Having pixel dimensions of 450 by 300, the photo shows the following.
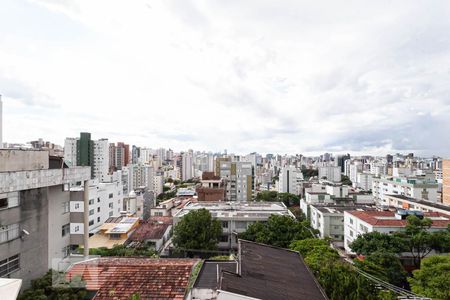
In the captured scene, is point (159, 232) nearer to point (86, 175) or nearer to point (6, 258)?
point (86, 175)

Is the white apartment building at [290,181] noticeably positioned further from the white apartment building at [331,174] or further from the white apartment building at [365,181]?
the white apartment building at [331,174]

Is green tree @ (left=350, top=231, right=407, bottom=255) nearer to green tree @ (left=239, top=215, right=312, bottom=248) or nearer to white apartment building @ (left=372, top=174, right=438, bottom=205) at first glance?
green tree @ (left=239, top=215, right=312, bottom=248)

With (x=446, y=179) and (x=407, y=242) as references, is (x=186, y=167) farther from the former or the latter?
(x=407, y=242)

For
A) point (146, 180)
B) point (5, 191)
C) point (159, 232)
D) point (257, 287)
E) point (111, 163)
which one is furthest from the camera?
point (111, 163)

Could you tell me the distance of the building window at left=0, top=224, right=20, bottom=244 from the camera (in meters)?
8.10

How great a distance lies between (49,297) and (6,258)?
1.79m

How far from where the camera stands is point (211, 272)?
833 cm

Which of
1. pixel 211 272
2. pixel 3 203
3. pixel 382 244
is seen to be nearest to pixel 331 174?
pixel 382 244

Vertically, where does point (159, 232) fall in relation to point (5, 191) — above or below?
below

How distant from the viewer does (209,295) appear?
6410mm

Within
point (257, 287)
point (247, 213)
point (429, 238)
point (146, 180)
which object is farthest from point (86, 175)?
point (146, 180)

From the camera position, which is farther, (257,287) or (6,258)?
(6,258)

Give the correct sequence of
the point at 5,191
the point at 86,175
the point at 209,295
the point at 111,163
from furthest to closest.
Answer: the point at 111,163
the point at 86,175
the point at 5,191
the point at 209,295

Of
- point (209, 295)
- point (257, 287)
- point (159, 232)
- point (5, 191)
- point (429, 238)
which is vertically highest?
point (5, 191)
